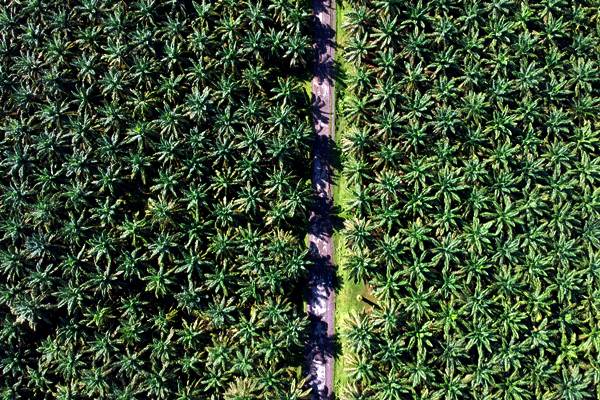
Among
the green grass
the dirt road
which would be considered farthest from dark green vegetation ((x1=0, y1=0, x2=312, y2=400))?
the green grass

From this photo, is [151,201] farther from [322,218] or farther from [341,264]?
[341,264]

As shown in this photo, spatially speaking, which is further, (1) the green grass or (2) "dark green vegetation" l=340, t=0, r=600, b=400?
(1) the green grass

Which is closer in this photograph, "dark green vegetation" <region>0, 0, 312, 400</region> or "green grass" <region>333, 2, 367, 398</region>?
"dark green vegetation" <region>0, 0, 312, 400</region>

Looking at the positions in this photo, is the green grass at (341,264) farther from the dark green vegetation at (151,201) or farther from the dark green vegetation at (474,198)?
the dark green vegetation at (151,201)

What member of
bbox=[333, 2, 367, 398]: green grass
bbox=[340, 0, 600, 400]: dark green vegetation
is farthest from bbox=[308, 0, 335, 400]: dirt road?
bbox=[340, 0, 600, 400]: dark green vegetation

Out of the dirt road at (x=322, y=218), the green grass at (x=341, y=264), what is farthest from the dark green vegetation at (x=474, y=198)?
the dirt road at (x=322, y=218)

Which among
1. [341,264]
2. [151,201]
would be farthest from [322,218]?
[151,201]

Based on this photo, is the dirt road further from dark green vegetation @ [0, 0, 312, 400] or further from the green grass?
dark green vegetation @ [0, 0, 312, 400]
